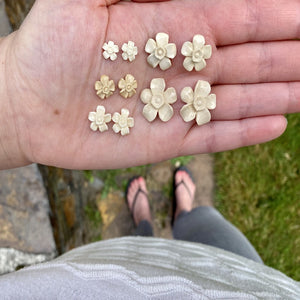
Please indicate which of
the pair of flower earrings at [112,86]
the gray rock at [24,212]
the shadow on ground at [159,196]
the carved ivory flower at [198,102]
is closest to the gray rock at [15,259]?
the gray rock at [24,212]

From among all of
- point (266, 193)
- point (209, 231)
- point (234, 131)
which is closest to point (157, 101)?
point (234, 131)

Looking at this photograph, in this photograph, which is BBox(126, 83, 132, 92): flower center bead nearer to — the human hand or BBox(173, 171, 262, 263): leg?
the human hand

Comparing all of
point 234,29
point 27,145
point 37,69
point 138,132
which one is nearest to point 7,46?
point 37,69

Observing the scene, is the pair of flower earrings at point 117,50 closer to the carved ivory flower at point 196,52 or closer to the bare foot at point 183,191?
the carved ivory flower at point 196,52

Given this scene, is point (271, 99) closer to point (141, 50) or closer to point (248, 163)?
point (141, 50)

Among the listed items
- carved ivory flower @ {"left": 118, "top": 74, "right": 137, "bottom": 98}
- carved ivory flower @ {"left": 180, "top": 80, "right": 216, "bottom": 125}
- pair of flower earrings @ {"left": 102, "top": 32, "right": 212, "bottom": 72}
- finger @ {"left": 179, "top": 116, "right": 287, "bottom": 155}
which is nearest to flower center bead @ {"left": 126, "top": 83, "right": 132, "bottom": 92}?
carved ivory flower @ {"left": 118, "top": 74, "right": 137, "bottom": 98}

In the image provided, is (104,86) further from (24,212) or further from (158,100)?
(24,212)
